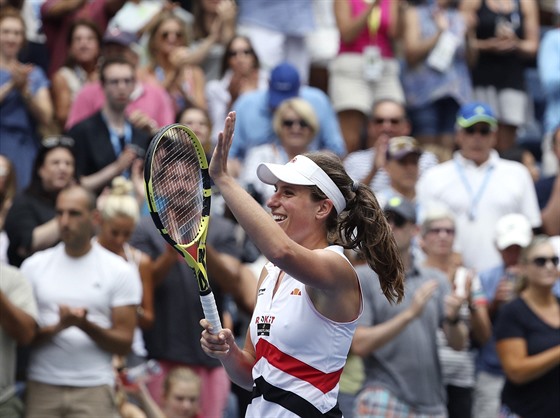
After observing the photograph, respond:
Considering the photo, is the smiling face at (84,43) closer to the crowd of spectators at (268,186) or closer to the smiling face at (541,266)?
the crowd of spectators at (268,186)

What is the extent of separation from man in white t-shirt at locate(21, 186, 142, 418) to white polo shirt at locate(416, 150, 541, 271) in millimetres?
3025

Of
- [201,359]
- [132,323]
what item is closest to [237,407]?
[201,359]

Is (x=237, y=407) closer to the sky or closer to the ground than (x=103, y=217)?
closer to the ground

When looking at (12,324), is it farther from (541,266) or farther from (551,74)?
(551,74)

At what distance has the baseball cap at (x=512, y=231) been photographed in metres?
10.3

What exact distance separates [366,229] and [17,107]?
6286 mm

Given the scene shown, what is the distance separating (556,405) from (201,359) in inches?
93.2

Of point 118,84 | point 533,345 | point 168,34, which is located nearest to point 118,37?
point 168,34

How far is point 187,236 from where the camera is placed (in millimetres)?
5941

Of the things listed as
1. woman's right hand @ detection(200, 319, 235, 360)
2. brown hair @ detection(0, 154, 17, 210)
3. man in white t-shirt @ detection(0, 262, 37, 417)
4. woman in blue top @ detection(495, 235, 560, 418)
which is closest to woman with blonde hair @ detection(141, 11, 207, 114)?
brown hair @ detection(0, 154, 17, 210)

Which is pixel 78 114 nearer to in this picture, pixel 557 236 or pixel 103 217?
pixel 103 217

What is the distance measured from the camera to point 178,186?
604cm

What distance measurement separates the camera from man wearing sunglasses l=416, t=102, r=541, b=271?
11.0m

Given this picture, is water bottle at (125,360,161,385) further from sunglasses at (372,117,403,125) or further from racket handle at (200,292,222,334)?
sunglasses at (372,117,403,125)
